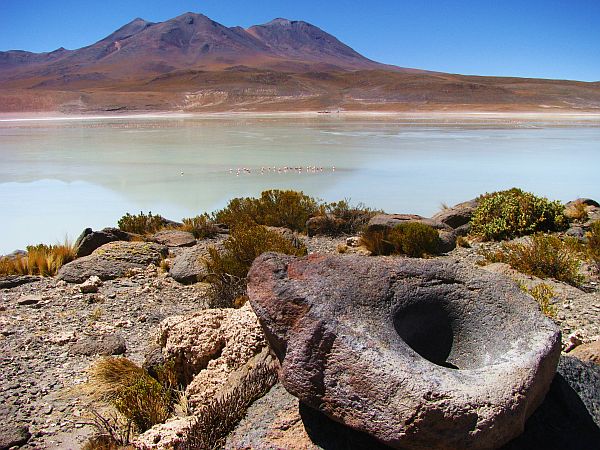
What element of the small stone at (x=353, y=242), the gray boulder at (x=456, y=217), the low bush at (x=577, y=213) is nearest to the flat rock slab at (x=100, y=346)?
the small stone at (x=353, y=242)

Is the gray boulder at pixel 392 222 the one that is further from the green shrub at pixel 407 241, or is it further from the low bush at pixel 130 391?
the low bush at pixel 130 391

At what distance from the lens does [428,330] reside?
9.95 feet

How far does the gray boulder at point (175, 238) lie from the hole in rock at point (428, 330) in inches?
210

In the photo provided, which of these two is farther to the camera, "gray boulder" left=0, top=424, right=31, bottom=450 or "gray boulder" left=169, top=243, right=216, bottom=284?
"gray boulder" left=169, top=243, right=216, bottom=284

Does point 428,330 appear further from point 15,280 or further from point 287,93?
point 287,93

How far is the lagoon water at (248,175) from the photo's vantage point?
1084 centimetres

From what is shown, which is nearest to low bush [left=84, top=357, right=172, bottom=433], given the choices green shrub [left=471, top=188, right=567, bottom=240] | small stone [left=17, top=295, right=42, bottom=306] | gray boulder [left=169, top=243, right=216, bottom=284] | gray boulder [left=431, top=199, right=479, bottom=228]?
small stone [left=17, top=295, right=42, bottom=306]

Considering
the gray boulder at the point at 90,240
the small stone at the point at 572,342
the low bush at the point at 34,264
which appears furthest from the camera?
the gray boulder at the point at 90,240

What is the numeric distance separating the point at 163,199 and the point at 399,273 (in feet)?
31.0

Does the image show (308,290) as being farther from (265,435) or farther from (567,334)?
(567,334)

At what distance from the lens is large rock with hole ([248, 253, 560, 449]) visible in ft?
7.27

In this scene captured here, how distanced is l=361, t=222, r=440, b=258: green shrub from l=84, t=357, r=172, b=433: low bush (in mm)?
3908

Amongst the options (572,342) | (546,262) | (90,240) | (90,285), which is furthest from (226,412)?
(90,240)

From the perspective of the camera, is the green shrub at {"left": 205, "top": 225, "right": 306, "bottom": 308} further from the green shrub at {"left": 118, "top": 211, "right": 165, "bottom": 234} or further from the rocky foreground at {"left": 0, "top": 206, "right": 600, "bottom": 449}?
the green shrub at {"left": 118, "top": 211, "right": 165, "bottom": 234}
